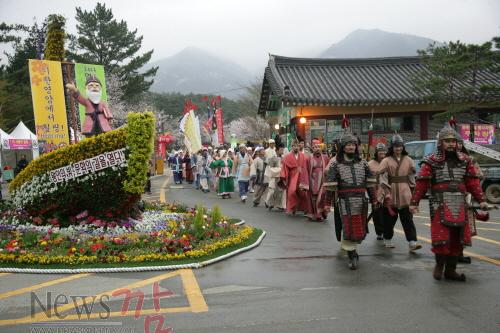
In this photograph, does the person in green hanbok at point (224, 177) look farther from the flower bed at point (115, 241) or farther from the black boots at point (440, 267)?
the black boots at point (440, 267)

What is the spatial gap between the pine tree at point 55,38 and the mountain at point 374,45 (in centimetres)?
13536

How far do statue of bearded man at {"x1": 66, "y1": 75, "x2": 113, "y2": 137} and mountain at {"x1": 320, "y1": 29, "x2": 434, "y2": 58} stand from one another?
135m

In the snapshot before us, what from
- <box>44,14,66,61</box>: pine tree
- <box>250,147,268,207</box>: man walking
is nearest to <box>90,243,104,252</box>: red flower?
<box>44,14,66,61</box>: pine tree

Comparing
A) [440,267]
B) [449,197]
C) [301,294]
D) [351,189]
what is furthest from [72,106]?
[440,267]

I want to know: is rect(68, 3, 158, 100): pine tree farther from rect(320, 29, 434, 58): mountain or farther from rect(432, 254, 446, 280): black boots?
rect(320, 29, 434, 58): mountain

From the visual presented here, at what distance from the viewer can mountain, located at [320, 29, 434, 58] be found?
146m

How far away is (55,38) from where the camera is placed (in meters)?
10.2

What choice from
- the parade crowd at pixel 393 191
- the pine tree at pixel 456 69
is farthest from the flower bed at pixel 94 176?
the pine tree at pixel 456 69

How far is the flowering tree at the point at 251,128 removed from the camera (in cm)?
4694

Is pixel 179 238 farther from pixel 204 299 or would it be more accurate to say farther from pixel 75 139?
pixel 75 139

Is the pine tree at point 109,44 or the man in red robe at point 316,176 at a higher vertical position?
the pine tree at point 109,44

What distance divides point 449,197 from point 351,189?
1290mm

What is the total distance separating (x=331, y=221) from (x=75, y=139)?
240 inches

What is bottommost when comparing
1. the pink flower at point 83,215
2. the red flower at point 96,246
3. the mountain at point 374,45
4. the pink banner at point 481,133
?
the red flower at point 96,246
